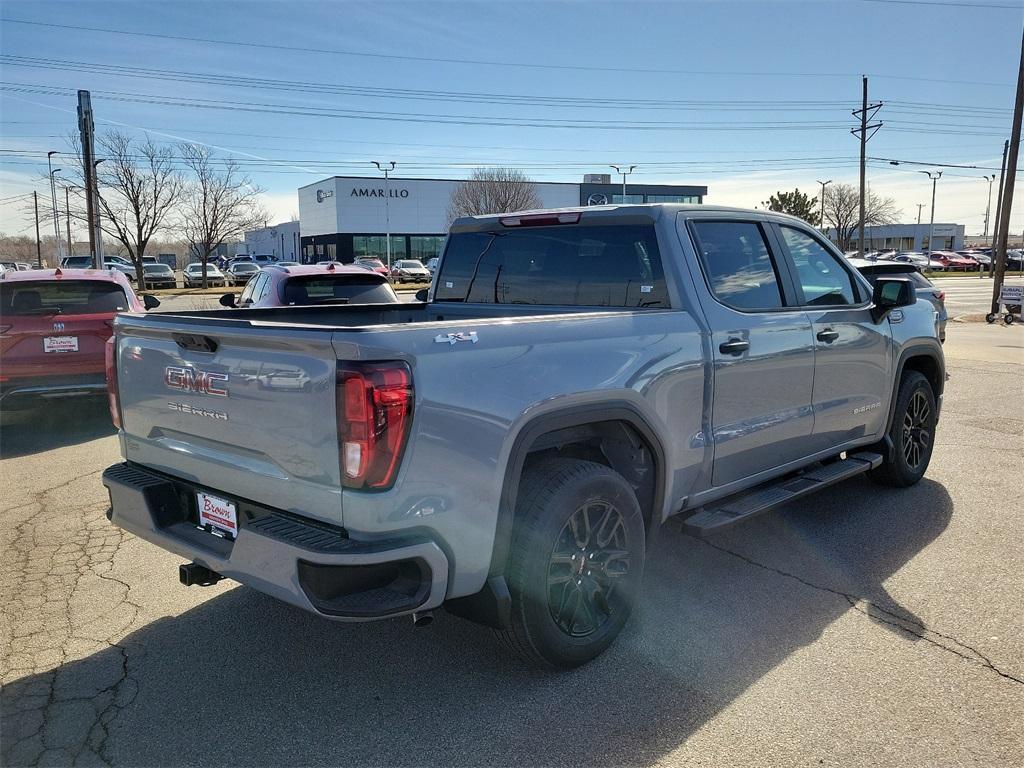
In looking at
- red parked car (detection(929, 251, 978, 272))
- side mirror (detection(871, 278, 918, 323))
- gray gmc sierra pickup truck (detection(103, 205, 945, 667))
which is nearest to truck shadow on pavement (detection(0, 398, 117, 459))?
gray gmc sierra pickup truck (detection(103, 205, 945, 667))

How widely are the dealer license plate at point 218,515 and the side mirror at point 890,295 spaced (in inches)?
163

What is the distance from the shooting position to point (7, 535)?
5.06 m

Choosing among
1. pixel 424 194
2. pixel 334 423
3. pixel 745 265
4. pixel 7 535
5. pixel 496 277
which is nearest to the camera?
pixel 334 423

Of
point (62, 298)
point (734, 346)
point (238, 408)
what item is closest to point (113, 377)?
point (238, 408)

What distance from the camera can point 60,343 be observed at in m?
8.01

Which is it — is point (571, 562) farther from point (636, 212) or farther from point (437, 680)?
point (636, 212)

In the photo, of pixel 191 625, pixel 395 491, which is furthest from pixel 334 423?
pixel 191 625

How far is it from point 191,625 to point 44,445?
485 cm

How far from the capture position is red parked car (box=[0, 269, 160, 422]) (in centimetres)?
785

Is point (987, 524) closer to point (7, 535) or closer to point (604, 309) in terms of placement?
point (604, 309)

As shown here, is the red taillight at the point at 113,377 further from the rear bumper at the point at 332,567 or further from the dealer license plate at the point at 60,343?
the dealer license plate at the point at 60,343

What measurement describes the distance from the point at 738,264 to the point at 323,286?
5.96 m

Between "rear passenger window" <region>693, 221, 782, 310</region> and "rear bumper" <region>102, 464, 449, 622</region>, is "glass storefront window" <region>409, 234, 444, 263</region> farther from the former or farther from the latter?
"rear bumper" <region>102, 464, 449, 622</region>

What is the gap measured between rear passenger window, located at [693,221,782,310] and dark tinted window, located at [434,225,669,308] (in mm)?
310
